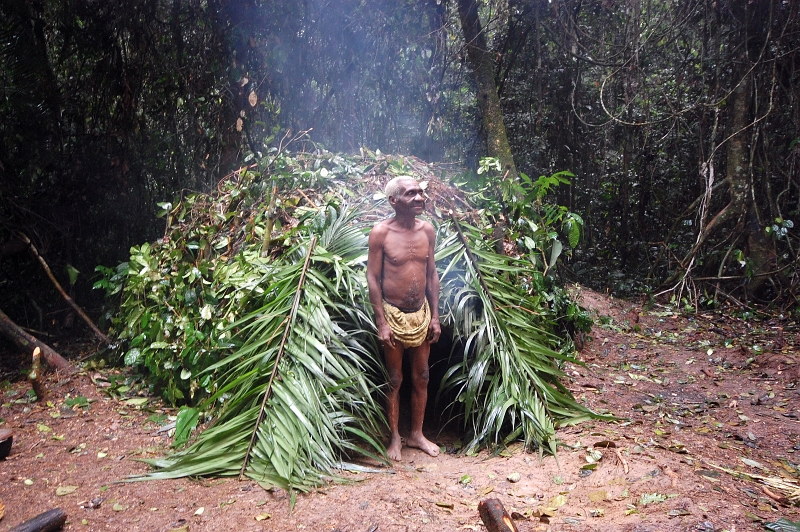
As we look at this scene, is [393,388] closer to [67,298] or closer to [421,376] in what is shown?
[421,376]

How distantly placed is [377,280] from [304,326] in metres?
0.46

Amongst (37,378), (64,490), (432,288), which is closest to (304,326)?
(432,288)

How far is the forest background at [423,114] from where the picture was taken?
6.25m

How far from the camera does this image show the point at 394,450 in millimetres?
3561

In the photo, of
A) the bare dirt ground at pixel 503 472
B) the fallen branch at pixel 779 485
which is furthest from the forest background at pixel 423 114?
the fallen branch at pixel 779 485

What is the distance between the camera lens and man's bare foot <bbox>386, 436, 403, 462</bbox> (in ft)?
11.6

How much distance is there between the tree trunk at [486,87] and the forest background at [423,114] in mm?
21

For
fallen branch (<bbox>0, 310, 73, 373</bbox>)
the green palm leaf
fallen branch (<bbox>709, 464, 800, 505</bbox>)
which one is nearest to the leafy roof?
the green palm leaf

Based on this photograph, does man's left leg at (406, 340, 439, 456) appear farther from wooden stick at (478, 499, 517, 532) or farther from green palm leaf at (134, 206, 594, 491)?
wooden stick at (478, 499, 517, 532)

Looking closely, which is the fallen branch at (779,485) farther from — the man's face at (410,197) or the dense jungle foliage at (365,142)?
the man's face at (410,197)

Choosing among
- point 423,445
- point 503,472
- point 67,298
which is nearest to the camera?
point 503,472

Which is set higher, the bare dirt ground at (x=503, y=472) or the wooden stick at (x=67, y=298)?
the wooden stick at (x=67, y=298)

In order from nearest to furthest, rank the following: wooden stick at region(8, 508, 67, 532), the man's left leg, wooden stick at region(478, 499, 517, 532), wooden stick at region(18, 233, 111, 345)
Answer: wooden stick at region(478, 499, 517, 532)
wooden stick at region(8, 508, 67, 532)
the man's left leg
wooden stick at region(18, 233, 111, 345)

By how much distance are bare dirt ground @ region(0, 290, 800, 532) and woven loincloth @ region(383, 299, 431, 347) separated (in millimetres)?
674
